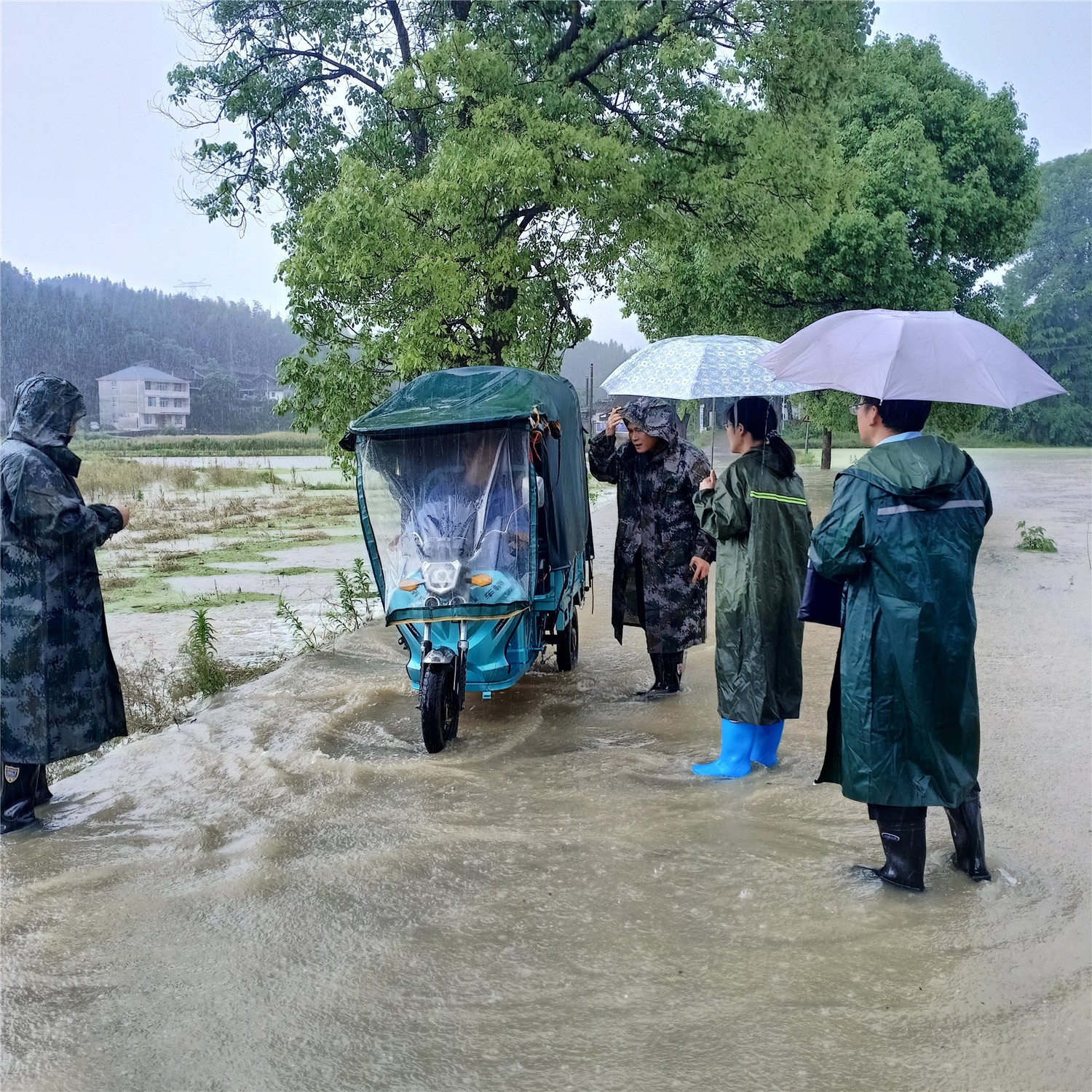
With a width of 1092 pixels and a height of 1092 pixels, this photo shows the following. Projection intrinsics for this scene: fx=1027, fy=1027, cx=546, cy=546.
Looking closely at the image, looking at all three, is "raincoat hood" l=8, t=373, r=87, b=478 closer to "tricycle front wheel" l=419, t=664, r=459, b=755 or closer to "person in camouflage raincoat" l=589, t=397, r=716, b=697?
"tricycle front wheel" l=419, t=664, r=459, b=755

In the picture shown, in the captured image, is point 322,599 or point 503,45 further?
point 322,599

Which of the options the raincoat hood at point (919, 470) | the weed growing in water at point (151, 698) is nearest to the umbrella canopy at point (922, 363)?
the raincoat hood at point (919, 470)

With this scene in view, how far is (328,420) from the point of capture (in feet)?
37.3

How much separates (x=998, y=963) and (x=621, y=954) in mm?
1319

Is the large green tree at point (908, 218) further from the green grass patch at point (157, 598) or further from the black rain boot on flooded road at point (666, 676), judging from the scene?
the black rain boot on flooded road at point (666, 676)

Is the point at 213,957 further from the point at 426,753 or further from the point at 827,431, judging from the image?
the point at 827,431

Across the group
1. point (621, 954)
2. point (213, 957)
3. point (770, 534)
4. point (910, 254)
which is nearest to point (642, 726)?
point (770, 534)

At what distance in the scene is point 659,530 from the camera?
678 centimetres

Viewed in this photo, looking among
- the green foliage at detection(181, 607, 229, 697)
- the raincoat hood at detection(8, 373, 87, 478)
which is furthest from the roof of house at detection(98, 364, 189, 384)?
the raincoat hood at detection(8, 373, 87, 478)

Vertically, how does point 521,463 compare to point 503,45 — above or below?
below

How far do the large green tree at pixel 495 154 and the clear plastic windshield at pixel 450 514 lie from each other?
3.80 metres

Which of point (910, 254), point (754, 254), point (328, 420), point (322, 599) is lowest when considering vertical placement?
point (322, 599)

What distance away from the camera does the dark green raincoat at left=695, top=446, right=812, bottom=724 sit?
17.7 ft

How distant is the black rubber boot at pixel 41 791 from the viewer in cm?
549
